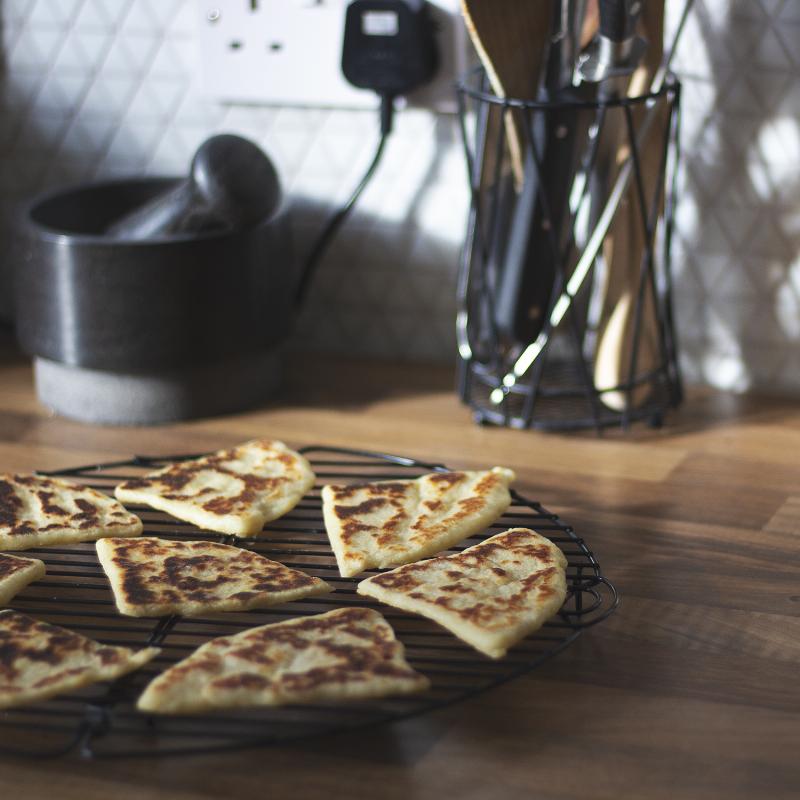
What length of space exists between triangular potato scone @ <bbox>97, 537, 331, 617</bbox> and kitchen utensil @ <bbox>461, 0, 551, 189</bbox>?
48cm

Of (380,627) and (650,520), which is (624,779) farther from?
(650,520)

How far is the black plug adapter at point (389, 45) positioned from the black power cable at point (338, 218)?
0.02m

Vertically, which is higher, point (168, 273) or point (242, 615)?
point (168, 273)

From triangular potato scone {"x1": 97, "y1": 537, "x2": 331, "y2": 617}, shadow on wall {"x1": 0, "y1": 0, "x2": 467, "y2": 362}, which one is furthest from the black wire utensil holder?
triangular potato scone {"x1": 97, "y1": 537, "x2": 331, "y2": 617}

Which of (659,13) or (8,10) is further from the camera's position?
(8,10)

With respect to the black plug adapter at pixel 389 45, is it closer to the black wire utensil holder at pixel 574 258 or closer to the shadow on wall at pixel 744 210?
the black wire utensil holder at pixel 574 258

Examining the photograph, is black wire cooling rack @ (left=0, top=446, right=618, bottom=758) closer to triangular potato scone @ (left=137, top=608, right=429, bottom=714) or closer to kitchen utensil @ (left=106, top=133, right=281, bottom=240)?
triangular potato scone @ (left=137, top=608, right=429, bottom=714)

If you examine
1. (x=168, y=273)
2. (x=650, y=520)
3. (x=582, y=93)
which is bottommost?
(x=650, y=520)

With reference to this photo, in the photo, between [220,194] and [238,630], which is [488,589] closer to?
[238,630]

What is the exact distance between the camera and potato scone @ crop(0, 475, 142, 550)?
83cm

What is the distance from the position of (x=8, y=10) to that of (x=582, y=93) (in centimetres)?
71

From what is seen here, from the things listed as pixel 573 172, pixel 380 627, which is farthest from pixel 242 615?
pixel 573 172

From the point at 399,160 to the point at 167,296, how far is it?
0.32 m

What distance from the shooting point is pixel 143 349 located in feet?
3.69
